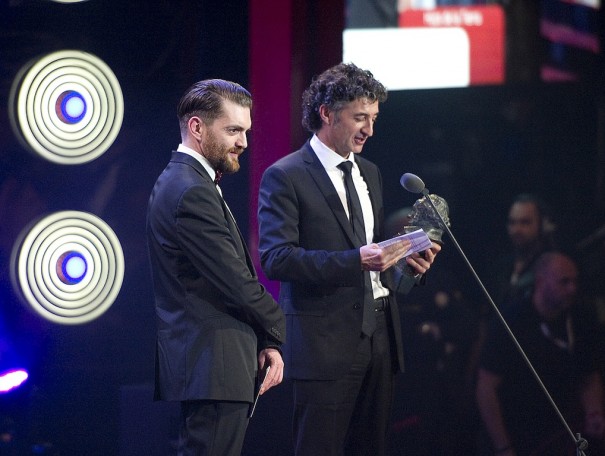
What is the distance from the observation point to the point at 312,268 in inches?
108

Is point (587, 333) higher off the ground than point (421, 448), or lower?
higher

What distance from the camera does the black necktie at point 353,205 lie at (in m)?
2.93

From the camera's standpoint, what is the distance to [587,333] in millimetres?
4023

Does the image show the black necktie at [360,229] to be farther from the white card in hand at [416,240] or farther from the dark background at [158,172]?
the dark background at [158,172]

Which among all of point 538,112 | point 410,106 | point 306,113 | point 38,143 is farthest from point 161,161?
point 538,112

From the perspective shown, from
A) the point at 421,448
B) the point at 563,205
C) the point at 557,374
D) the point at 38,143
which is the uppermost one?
the point at 38,143

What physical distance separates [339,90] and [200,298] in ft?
3.26

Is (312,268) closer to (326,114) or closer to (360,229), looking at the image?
(360,229)

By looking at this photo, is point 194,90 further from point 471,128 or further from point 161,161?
point 471,128

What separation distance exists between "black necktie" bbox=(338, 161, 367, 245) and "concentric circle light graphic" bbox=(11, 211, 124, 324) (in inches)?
45.0

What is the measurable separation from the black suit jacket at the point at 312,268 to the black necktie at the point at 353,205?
0.04 metres

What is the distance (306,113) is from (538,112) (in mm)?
1426

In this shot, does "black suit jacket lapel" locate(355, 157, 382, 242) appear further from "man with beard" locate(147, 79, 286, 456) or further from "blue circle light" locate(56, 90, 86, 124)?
"blue circle light" locate(56, 90, 86, 124)

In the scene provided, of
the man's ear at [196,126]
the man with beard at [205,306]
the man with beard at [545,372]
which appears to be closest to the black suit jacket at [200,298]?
the man with beard at [205,306]
